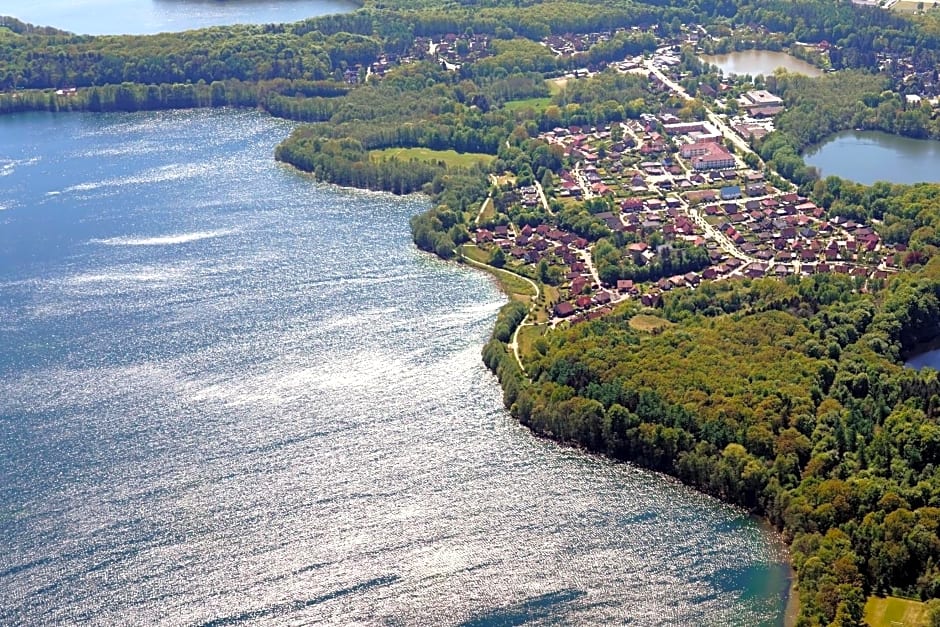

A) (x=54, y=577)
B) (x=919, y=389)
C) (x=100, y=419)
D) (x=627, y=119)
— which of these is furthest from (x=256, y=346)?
(x=627, y=119)

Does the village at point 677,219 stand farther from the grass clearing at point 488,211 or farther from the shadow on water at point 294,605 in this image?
the shadow on water at point 294,605

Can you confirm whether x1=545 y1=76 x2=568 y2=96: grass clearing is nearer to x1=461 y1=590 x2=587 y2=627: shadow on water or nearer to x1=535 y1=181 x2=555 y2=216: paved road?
x1=535 y1=181 x2=555 y2=216: paved road

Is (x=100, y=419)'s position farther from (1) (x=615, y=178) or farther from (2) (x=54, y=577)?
(1) (x=615, y=178)

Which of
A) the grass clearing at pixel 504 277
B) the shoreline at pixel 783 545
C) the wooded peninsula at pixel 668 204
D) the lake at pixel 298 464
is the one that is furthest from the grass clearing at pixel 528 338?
A: the grass clearing at pixel 504 277

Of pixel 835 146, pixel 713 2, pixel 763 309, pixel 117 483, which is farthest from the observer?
pixel 713 2

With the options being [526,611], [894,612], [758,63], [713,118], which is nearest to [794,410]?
[894,612]

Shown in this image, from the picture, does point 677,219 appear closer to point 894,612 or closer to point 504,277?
point 504,277
